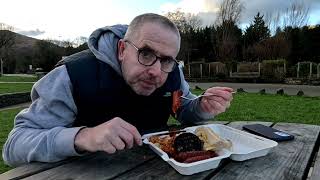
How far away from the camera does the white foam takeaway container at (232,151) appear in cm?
145

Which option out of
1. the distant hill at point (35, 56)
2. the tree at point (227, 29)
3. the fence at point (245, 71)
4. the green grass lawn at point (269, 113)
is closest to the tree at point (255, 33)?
the tree at point (227, 29)

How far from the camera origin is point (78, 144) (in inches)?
61.1

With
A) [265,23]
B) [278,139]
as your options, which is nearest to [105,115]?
[278,139]

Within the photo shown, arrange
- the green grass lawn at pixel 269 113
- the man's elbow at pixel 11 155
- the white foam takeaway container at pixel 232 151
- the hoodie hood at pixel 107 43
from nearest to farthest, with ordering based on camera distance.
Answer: the white foam takeaway container at pixel 232 151 → the man's elbow at pixel 11 155 → the hoodie hood at pixel 107 43 → the green grass lawn at pixel 269 113

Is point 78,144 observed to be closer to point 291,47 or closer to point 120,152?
point 120,152

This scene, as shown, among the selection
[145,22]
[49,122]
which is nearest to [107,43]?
[145,22]

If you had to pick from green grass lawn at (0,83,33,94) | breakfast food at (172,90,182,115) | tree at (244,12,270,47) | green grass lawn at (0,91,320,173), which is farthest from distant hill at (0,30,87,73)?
breakfast food at (172,90,182,115)

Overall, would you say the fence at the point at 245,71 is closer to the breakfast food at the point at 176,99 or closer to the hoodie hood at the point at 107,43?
the breakfast food at the point at 176,99

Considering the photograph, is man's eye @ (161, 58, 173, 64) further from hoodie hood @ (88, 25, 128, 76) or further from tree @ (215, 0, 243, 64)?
tree @ (215, 0, 243, 64)

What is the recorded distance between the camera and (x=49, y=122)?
172 cm

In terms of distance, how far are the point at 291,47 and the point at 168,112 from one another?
30.8 meters

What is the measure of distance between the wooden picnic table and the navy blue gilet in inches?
11.9

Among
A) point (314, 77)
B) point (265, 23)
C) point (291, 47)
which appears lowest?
point (314, 77)

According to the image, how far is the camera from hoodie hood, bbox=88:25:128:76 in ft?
6.56
